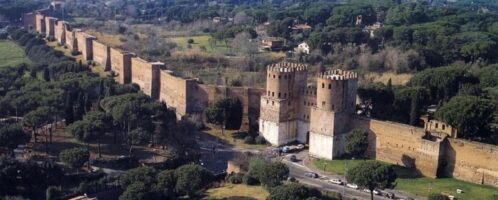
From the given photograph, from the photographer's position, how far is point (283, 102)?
113 ft

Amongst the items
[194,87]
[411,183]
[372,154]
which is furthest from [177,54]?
[411,183]

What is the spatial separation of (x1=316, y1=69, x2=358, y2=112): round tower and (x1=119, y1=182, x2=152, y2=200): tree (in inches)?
411

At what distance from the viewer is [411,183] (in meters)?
29.0

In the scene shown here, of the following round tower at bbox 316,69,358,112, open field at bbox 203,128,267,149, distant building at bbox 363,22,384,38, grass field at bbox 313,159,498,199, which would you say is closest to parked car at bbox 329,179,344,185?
grass field at bbox 313,159,498,199

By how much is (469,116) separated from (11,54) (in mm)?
41826

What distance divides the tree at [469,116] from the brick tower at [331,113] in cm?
458

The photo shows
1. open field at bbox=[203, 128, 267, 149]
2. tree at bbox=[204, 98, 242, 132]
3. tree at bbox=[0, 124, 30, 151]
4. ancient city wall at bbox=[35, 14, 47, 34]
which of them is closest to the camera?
tree at bbox=[0, 124, 30, 151]

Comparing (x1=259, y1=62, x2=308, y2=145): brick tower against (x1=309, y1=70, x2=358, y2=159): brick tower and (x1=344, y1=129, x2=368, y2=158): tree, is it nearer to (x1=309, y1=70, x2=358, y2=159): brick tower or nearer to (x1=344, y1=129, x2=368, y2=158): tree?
(x1=309, y1=70, x2=358, y2=159): brick tower

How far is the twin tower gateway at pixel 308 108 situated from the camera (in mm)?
32312

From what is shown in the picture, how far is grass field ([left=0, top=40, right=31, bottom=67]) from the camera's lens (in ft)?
178

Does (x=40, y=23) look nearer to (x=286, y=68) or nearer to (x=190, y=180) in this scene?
(x=286, y=68)

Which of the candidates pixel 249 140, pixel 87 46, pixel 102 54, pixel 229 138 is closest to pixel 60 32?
pixel 87 46

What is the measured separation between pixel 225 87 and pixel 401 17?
3382cm

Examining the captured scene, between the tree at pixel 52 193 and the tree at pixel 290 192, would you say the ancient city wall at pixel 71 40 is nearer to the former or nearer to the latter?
the tree at pixel 52 193
